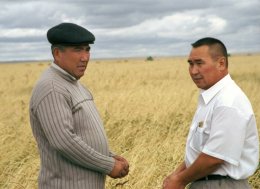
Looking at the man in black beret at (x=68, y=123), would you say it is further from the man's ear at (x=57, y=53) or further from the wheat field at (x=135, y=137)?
the wheat field at (x=135, y=137)

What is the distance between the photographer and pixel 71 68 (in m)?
3.14

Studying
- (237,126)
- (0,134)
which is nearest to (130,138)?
(0,134)

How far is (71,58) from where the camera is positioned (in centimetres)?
314

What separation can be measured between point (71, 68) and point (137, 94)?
30.9 feet

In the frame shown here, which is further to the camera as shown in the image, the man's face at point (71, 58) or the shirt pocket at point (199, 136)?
the man's face at point (71, 58)

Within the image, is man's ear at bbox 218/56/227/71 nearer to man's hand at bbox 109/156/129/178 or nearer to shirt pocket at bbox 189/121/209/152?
shirt pocket at bbox 189/121/209/152

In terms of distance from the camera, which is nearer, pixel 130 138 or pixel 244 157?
pixel 244 157

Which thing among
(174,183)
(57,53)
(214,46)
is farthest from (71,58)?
(174,183)

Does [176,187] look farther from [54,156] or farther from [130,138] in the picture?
[130,138]

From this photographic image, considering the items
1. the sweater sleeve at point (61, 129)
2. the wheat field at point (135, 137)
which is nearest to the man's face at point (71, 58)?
the sweater sleeve at point (61, 129)

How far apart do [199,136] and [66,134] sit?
2.83ft

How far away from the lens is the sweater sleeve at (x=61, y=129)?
289 cm

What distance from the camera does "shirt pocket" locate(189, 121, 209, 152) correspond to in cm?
275

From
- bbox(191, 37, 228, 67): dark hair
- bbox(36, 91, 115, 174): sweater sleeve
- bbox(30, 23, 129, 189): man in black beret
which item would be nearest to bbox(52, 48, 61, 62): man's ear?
bbox(30, 23, 129, 189): man in black beret
